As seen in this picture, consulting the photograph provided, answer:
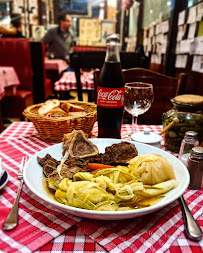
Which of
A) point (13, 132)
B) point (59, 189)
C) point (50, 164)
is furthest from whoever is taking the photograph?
point (13, 132)

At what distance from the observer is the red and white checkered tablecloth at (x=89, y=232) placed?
51 centimetres

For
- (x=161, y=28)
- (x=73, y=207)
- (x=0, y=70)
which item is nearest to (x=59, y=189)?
(x=73, y=207)

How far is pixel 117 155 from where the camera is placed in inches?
31.0

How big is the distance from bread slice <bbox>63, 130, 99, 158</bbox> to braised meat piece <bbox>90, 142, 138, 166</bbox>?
0.04 m

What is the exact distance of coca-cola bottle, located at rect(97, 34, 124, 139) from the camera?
97cm

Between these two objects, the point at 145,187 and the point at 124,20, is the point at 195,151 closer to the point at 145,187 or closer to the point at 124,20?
the point at 145,187

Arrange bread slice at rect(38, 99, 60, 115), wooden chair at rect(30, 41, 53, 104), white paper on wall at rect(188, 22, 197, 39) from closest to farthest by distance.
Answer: bread slice at rect(38, 99, 60, 115) → white paper on wall at rect(188, 22, 197, 39) → wooden chair at rect(30, 41, 53, 104)

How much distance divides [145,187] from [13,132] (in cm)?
87

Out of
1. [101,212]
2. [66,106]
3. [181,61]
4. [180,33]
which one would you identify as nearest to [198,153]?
[101,212]

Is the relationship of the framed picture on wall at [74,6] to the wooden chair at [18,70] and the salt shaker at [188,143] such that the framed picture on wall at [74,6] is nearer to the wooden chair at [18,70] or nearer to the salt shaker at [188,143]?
the wooden chair at [18,70]

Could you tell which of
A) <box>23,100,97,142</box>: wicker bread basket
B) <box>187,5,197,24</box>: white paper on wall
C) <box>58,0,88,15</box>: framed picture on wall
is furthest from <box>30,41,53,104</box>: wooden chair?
<box>58,0,88,15</box>: framed picture on wall

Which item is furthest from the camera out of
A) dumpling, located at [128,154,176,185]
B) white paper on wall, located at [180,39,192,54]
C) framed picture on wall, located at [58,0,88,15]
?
framed picture on wall, located at [58,0,88,15]

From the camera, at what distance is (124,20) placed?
7.64 metres

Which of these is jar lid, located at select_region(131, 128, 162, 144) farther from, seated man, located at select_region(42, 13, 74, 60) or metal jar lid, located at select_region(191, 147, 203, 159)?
seated man, located at select_region(42, 13, 74, 60)
